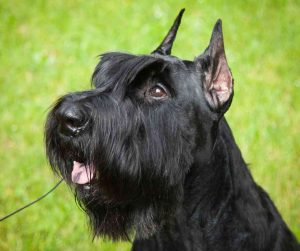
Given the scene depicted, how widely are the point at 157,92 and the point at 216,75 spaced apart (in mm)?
405

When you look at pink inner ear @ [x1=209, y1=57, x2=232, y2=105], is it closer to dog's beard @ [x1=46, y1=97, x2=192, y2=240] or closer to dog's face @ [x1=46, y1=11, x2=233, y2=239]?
dog's face @ [x1=46, y1=11, x2=233, y2=239]

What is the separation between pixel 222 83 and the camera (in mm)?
2922

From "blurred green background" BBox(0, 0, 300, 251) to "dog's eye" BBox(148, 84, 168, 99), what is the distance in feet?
6.15

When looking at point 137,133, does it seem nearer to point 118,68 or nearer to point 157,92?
point 157,92

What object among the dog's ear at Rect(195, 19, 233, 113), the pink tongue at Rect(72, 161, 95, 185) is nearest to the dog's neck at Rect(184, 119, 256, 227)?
the dog's ear at Rect(195, 19, 233, 113)

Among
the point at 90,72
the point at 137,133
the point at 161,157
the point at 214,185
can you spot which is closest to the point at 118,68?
the point at 137,133

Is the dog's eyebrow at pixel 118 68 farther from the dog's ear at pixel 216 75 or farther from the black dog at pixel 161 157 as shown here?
the dog's ear at pixel 216 75

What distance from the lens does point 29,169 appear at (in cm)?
496

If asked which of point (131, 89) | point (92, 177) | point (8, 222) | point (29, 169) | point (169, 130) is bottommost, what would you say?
point (8, 222)

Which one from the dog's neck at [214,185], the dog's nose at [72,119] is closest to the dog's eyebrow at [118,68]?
the dog's nose at [72,119]

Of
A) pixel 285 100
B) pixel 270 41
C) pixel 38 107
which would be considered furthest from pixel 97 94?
pixel 270 41

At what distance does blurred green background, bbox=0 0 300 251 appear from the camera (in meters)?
4.54

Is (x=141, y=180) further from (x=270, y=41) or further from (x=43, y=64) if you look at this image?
(x=270, y=41)

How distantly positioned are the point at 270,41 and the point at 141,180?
194 inches
